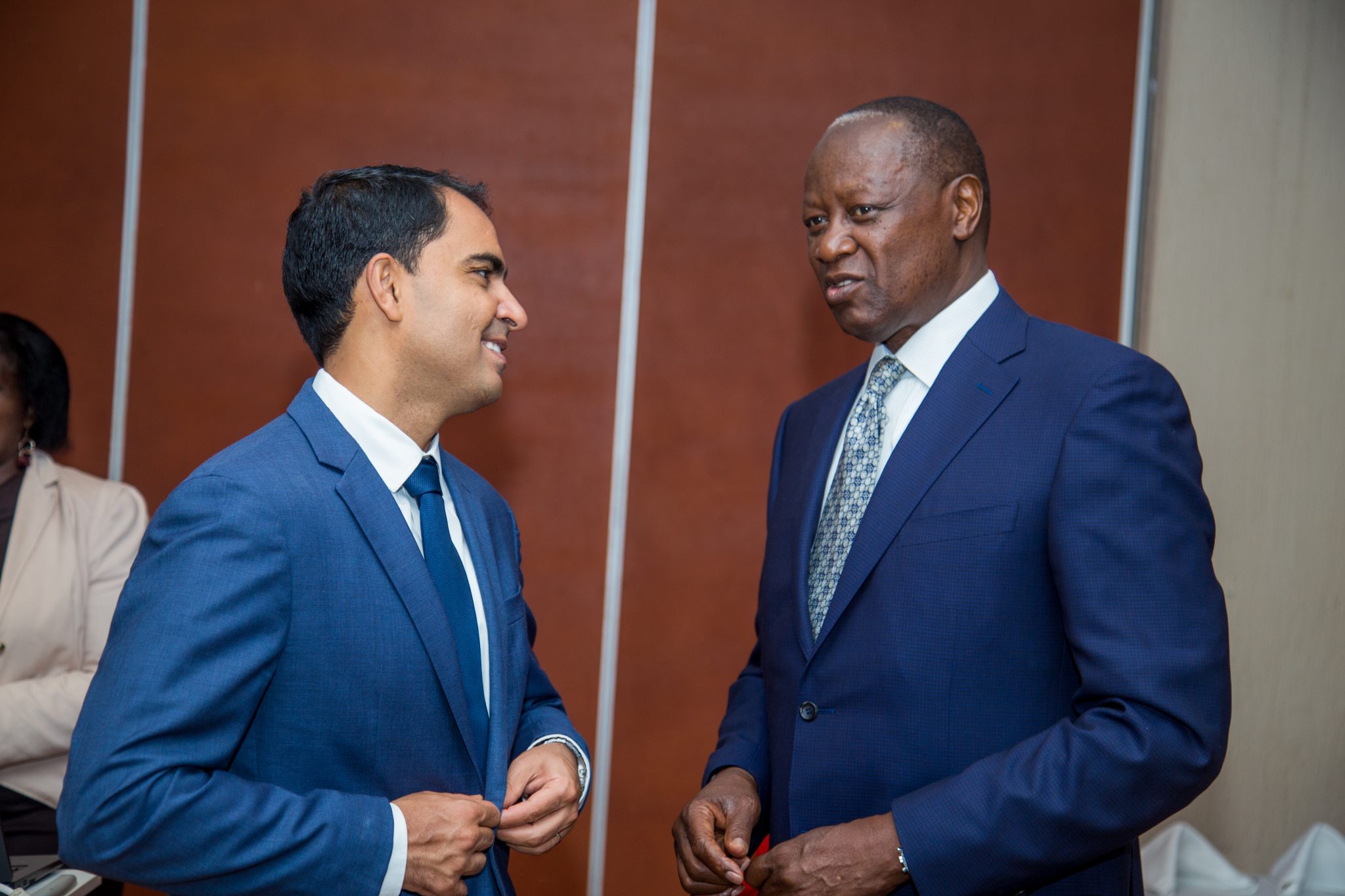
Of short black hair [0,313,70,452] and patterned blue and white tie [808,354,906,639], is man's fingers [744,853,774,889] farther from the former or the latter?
short black hair [0,313,70,452]

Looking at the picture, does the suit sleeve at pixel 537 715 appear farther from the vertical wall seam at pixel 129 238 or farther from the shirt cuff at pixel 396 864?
the vertical wall seam at pixel 129 238

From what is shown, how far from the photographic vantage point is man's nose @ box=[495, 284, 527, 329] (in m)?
1.71

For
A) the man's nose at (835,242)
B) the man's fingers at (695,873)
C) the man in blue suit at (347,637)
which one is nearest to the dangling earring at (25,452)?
the man in blue suit at (347,637)

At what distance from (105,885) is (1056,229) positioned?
9.76 feet

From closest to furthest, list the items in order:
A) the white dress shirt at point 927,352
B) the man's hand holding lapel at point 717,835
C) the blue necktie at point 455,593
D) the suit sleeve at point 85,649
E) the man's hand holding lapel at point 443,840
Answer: the man's hand holding lapel at point 443,840 < the blue necktie at point 455,593 < the man's hand holding lapel at point 717,835 < the white dress shirt at point 927,352 < the suit sleeve at point 85,649

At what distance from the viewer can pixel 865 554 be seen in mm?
1604

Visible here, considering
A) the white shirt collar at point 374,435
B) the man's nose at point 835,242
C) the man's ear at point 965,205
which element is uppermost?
the man's ear at point 965,205

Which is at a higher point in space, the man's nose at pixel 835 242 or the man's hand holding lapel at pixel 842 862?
the man's nose at pixel 835 242

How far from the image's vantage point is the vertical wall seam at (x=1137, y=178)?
3.13 m

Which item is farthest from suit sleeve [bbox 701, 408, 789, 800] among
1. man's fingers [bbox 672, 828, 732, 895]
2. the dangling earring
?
the dangling earring

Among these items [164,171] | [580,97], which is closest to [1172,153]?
[580,97]

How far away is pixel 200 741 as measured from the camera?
1257 mm

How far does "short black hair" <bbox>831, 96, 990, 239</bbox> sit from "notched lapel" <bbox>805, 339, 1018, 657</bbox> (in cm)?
34

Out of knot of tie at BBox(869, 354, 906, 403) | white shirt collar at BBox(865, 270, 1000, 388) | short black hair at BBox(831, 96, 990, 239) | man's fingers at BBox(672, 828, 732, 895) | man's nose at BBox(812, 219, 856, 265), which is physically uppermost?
short black hair at BBox(831, 96, 990, 239)
